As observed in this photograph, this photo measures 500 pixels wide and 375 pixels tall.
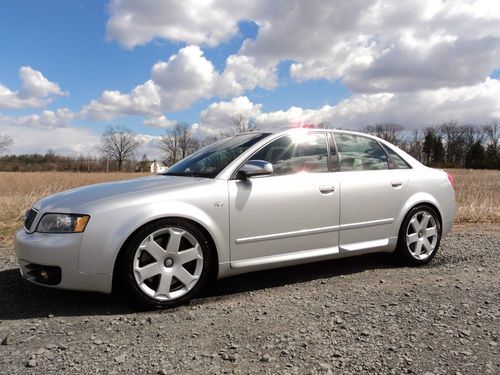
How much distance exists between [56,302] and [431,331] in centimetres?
281

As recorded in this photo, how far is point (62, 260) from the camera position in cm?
298

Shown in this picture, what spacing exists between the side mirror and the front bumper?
1325 millimetres

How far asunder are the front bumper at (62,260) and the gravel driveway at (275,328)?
0.23 m

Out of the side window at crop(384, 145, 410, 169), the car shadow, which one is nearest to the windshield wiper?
the car shadow

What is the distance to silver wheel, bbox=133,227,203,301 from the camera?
10.3 ft

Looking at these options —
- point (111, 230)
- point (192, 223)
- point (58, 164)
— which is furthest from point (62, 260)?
point (58, 164)

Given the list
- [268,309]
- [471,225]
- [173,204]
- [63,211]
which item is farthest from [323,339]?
[471,225]

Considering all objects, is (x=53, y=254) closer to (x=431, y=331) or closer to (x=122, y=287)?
(x=122, y=287)

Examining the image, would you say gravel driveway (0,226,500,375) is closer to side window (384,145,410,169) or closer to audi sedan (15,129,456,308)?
audi sedan (15,129,456,308)

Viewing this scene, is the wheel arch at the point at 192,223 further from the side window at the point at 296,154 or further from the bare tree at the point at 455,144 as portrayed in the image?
the bare tree at the point at 455,144

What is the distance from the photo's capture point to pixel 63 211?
3080 mm

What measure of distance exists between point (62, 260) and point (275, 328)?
5.24 ft

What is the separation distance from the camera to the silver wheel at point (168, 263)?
3127 millimetres

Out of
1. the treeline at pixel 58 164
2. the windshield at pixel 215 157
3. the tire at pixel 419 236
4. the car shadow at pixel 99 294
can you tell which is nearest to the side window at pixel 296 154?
the windshield at pixel 215 157
